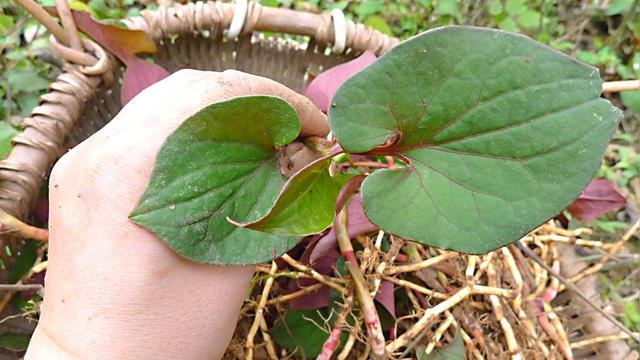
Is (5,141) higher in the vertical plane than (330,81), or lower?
lower

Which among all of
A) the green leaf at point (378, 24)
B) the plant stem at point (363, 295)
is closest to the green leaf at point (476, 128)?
the plant stem at point (363, 295)

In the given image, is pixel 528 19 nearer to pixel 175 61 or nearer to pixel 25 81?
pixel 175 61

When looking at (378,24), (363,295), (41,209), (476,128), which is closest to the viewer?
(476,128)

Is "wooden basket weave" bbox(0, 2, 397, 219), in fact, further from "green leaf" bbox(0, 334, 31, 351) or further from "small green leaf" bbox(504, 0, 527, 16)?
"small green leaf" bbox(504, 0, 527, 16)

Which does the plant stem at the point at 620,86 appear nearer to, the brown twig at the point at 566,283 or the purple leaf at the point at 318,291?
the brown twig at the point at 566,283

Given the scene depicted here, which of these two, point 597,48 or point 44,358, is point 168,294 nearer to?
point 44,358

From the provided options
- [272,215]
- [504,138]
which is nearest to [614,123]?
[504,138]

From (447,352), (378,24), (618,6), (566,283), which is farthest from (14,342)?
(618,6)
